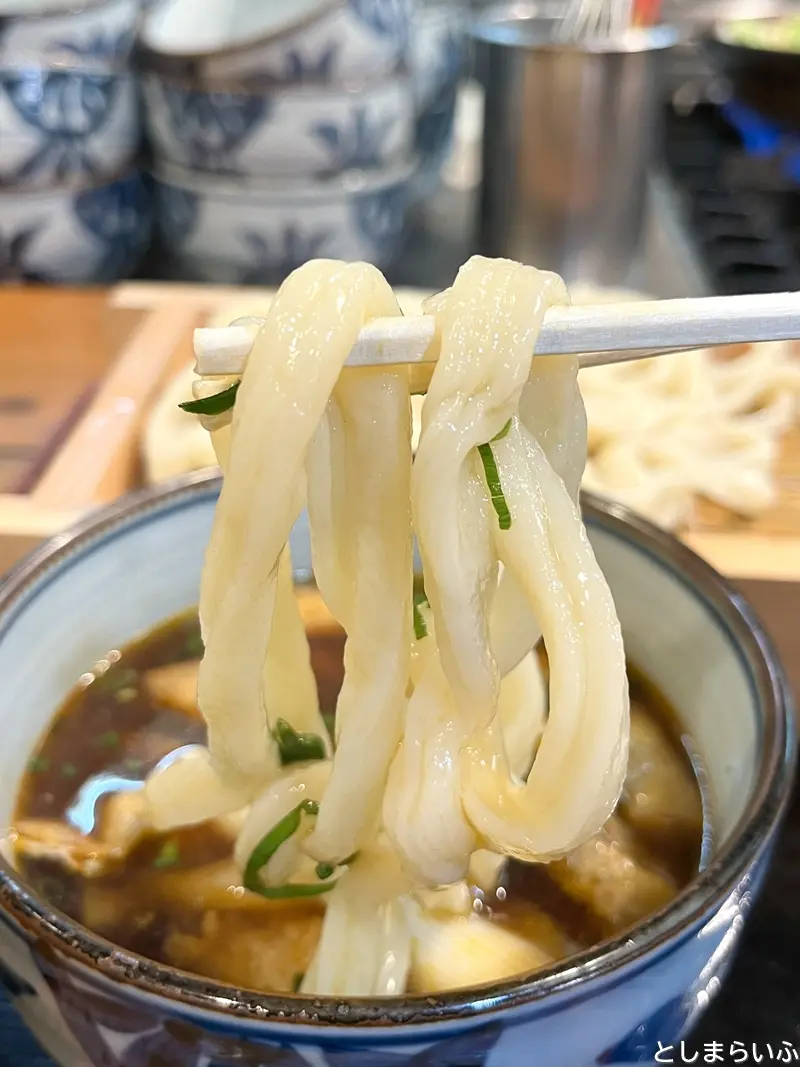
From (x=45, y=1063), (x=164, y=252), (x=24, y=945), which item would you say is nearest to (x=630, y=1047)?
(x=24, y=945)

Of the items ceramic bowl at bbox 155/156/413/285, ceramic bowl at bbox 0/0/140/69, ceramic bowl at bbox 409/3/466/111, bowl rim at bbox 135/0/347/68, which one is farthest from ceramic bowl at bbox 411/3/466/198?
ceramic bowl at bbox 0/0/140/69

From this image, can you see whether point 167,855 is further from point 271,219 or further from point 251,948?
point 271,219

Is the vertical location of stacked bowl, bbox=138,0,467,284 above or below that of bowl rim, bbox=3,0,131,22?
→ below

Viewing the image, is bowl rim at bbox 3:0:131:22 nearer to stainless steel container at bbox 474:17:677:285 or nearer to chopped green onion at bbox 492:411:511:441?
stainless steel container at bbox 474:17:677:285

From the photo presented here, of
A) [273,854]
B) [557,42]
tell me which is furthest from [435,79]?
[273,854]

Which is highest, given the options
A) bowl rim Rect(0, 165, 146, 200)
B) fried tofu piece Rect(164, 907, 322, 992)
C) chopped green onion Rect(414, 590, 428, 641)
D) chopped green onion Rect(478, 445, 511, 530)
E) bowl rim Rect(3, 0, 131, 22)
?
bowl rim Rect(3, 0, 131, 22)

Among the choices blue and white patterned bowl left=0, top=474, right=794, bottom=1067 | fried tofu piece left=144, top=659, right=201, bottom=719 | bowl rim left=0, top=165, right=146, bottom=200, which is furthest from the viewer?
bowl rim left=0, top=165, right=146, bottom=200

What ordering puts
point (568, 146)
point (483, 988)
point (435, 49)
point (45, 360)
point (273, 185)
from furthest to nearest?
point (435, 49) < point (568, 146) < point (273, 185) < point (45, 360) < point (483, 988)
